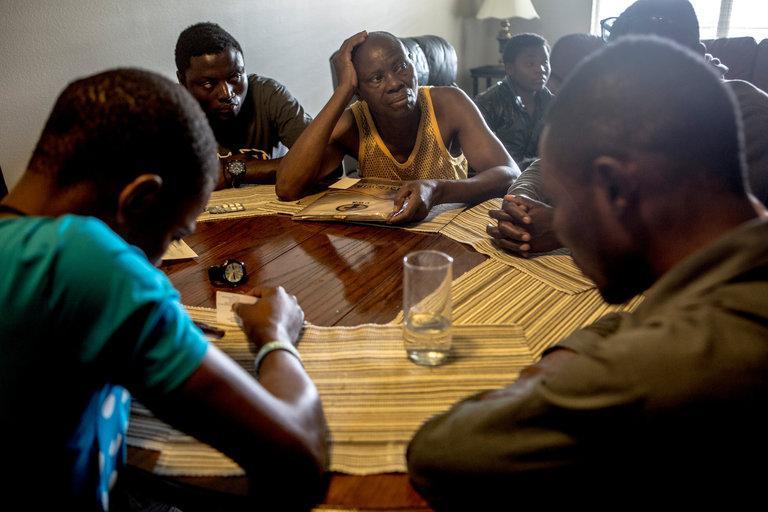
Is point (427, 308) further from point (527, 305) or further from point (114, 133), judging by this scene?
point (114, 133)

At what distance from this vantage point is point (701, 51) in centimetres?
169

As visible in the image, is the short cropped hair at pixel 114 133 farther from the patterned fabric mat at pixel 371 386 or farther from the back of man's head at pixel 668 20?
the back of man's head at pixel 668 20

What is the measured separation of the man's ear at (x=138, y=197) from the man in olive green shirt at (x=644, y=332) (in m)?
0.44

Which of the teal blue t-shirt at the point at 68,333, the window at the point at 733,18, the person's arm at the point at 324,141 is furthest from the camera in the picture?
the window at the point at 733,18

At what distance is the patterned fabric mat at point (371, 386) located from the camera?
0.75 m

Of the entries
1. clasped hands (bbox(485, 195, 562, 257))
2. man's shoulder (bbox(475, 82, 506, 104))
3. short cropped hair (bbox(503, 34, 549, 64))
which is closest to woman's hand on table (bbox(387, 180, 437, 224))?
clasped hands (bbox(485, 195, 562, 257))

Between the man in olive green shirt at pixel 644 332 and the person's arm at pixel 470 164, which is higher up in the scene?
the man in olive green shirt at pixel 644 332

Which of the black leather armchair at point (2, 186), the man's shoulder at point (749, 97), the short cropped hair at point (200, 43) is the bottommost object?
the black leather armchair at point (2, 186)

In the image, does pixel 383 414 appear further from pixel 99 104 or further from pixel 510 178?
pixel 510 178

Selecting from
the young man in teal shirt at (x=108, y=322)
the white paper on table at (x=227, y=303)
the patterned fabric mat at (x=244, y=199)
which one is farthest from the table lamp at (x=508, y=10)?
the young man in teal shirt at (x=108, y=322)

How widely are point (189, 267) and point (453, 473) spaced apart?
3.00 ft

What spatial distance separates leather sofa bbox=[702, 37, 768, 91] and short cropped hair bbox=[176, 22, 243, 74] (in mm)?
2892

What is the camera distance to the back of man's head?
155 centimetres

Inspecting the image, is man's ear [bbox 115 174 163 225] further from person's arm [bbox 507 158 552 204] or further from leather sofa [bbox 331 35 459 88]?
leather sofa [bbox 331 35 459 88]
